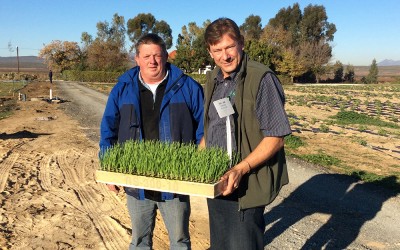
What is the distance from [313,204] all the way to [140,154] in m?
3.84

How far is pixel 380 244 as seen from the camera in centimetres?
422

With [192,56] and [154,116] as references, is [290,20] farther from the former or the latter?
[154,116]

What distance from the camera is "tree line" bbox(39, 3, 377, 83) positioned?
5325 cm

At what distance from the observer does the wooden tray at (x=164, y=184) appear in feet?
6.02

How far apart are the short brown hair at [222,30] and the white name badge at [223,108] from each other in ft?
1.05

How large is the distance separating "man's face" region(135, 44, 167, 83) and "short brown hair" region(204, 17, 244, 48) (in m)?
0.60

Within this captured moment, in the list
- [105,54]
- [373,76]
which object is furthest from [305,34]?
[105,54]

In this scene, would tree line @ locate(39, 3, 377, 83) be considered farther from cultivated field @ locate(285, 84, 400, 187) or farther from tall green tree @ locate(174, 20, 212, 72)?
cultivated field @ locate(285, 84, 400, 187)

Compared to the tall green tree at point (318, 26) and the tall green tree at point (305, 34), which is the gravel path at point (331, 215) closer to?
the tall green tree at point (305, 34)

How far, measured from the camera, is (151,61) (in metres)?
2.48

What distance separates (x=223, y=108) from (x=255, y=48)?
49.1 m

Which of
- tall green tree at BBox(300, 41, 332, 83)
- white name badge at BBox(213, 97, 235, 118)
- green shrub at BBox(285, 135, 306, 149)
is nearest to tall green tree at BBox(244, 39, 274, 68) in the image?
tall green tree at BBox(300, 41, 332, 83)

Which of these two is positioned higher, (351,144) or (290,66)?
(290,66)

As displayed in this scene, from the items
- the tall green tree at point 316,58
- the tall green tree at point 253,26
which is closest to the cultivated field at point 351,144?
the tall green tree at point 316,58
